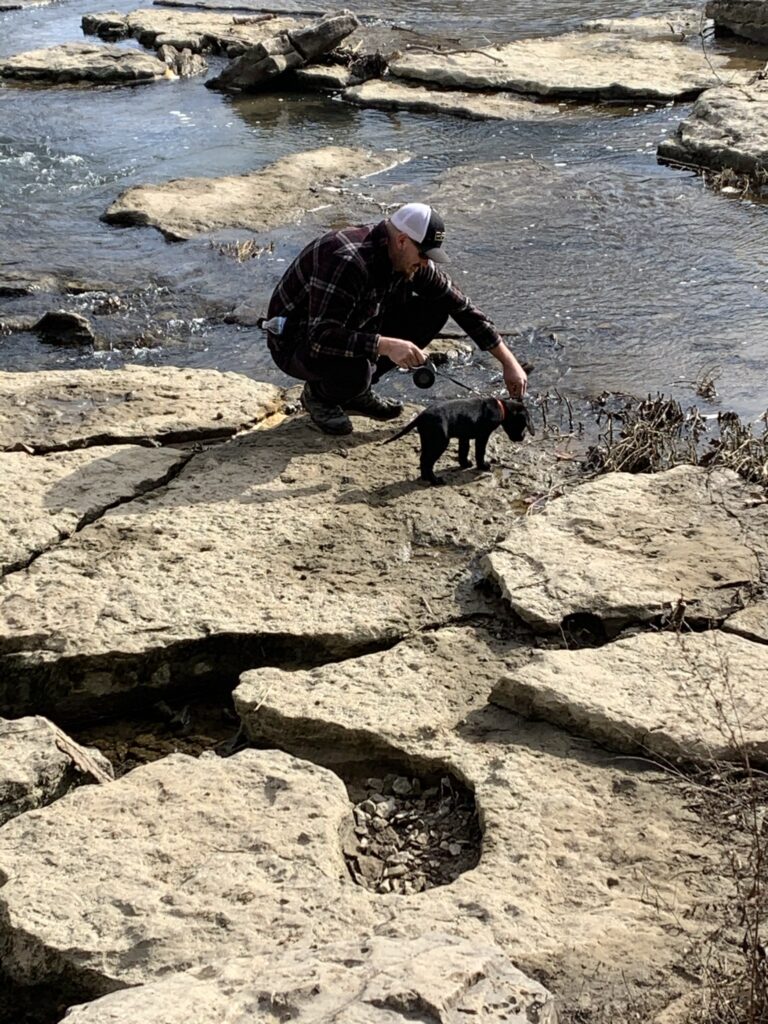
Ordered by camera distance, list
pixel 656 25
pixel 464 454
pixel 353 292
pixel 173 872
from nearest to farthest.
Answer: pixel 173 872 < pixel 353 292 < pixel 464 454 < pixel 656 25

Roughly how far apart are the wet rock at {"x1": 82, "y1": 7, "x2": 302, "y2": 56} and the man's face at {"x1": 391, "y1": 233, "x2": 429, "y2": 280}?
32.4ft

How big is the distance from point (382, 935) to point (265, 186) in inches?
314

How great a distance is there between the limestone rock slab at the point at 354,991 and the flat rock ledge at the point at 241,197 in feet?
23.8

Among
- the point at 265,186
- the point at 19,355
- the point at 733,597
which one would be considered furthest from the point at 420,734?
the point at 265,186

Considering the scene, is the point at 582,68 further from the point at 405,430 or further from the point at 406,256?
the point at 405,430

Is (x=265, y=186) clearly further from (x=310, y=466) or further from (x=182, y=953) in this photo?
(x=182, y=953)

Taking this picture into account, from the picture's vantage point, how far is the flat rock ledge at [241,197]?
379 inches

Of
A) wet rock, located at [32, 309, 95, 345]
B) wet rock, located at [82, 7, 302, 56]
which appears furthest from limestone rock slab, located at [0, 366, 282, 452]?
wet rock, located at [82, 7, 302, 56]

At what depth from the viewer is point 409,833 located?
4.03 meters

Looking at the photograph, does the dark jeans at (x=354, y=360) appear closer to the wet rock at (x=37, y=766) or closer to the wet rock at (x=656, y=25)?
the wet rock at (x=37, y=766)

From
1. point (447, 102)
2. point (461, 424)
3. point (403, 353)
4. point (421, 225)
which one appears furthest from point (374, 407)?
point (447, 102)

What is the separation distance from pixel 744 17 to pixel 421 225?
32.8ft

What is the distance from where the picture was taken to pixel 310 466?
598cm

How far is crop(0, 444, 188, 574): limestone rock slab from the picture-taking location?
5273 millimetres
